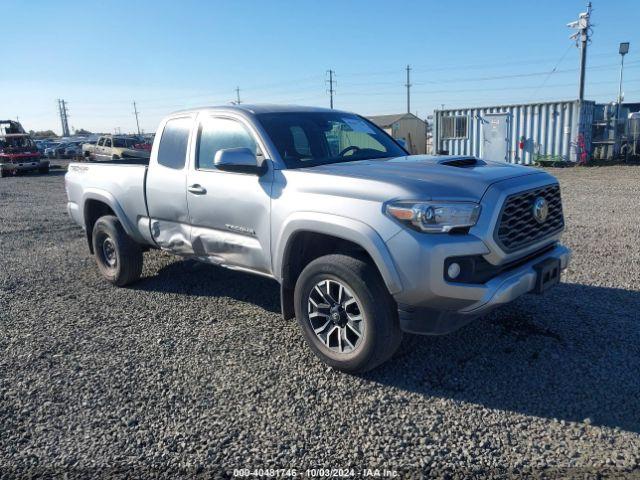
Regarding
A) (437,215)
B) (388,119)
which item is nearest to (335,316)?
(437,215)

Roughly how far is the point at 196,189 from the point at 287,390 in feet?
6.82

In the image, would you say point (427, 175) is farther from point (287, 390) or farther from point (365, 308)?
point (287, 390)

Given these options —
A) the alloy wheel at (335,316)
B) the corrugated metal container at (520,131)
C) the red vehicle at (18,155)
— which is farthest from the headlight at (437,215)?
the red vehicle at (18,155)

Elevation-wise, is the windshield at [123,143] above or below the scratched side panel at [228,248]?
above

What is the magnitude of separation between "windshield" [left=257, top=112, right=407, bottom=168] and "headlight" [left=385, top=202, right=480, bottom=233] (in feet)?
4.26

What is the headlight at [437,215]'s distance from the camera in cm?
331

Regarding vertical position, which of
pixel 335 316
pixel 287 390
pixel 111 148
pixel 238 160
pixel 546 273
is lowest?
pixel 287 390

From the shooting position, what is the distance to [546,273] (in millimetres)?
3752

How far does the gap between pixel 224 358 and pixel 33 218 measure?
31.9ft

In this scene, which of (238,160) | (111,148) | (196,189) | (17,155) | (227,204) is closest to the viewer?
(238,160)

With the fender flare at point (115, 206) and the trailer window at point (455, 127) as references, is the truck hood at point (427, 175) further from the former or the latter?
the trailer window at point (455, 127)

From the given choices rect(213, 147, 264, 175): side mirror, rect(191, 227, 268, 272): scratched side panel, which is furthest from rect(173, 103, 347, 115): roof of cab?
rect(191, 227, 268, 272): scratched side panel

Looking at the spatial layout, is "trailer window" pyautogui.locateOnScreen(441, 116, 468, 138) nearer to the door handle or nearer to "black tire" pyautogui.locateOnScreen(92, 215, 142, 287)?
"black tire" pyautogui.locateOnScreen(92, 215, 142, 287)

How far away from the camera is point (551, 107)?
859 inches
